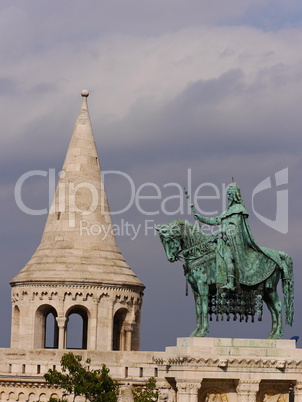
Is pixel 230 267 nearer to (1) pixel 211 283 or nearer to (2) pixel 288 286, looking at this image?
(1) pixel 211 283

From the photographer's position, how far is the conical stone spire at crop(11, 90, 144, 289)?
6656 cm

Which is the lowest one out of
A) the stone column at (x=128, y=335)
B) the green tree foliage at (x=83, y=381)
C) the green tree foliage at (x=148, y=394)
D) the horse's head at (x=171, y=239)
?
the green tree foliage at (x=148, y=394)

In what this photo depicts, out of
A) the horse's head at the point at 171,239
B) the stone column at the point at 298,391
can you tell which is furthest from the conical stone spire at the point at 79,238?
the stone column at the point at 298,391

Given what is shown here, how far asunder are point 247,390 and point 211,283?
2347 millimetres

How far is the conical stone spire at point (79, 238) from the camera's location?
66562 mm

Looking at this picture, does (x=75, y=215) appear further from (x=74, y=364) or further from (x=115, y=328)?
(x=74, y=364)

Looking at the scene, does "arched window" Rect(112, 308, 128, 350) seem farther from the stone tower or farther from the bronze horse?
the bronze horse

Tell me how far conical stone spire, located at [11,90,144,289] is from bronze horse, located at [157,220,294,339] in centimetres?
2979

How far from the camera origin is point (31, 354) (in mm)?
63344

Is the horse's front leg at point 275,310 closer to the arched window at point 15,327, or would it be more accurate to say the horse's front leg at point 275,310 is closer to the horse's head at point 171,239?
the horse's head at point 171,239

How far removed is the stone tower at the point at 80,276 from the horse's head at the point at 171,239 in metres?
29.5

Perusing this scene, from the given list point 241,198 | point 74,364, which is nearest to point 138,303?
point 74,364

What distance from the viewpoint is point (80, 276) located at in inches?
2608

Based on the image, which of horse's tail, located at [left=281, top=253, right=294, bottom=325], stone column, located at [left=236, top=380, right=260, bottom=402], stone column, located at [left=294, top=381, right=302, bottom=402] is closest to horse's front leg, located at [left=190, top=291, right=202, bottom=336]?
stone column, located at [left=236, top=380, right=260, bottom=402]
